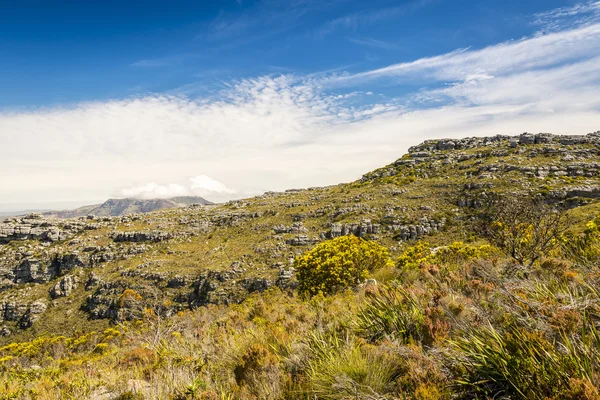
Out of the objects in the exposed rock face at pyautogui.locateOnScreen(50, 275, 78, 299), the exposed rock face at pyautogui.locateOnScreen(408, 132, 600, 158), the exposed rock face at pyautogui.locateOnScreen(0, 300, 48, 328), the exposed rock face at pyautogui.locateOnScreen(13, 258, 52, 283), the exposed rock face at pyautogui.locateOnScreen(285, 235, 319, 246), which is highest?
the exposed rock face at pyautogui.locateOnScreen(408, 132, 600, 158)

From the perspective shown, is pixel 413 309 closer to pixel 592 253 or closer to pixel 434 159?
pixel 592 253

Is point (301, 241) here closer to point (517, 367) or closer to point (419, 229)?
point (419, 229)

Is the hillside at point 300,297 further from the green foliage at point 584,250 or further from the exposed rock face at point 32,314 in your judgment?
the exposed rock face at point 32,314

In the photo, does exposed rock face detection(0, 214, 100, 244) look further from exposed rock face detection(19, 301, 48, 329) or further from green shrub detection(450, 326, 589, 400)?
green shrub detection(450, 326, 589, 400)

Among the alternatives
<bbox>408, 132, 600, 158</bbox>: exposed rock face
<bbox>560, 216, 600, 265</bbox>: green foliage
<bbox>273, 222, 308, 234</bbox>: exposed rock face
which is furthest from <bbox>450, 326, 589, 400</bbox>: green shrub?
<bbox>408, 132, 600, 158</bbox>: exposed rock face

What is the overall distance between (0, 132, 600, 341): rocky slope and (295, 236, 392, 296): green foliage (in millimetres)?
37658

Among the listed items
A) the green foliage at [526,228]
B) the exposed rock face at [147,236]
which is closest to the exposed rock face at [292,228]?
the exposed rock face at [147,236]

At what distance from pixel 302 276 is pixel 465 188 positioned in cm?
7139

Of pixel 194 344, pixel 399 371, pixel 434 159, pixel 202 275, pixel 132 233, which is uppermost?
pixel 434 159

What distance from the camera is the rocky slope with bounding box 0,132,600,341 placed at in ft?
235

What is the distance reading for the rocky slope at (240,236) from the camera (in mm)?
71688

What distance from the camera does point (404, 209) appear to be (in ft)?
263

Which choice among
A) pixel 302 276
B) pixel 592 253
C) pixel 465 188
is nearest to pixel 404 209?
pixel 465 188

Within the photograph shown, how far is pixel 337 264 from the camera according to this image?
23.0 meters
